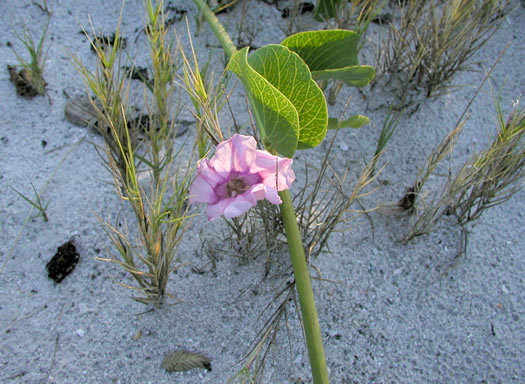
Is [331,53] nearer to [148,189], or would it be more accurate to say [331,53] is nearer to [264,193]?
[264,193]

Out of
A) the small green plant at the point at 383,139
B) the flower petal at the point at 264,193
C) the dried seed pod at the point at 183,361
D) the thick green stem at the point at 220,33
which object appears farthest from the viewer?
the thick green stem at the point at 220,33

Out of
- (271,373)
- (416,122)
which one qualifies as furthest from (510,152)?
(271,373)

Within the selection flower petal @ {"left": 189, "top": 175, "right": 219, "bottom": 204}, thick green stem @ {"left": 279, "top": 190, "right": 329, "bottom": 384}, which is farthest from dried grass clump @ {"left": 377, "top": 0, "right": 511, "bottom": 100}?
flower petal @ {"left": 189, "top": 175, "right": 219, "bottom": 204}

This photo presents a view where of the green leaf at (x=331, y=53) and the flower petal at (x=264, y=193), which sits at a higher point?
the green leaf at (x=331, y=53)

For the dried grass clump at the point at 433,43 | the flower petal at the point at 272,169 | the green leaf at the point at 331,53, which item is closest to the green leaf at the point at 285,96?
the flower petal at the point at 272,169

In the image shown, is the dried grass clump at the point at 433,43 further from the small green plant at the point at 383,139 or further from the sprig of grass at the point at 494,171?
the sprig of grass at the point at 494,171

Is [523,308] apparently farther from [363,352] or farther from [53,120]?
[53,120]
